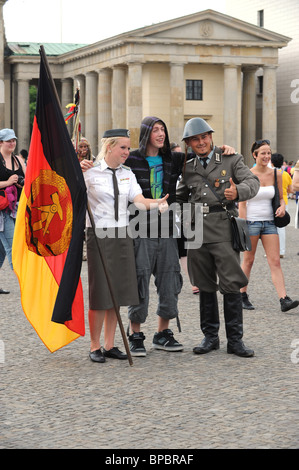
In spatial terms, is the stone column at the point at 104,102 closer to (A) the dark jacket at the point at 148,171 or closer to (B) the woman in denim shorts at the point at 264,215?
(B) the woman in denim shorts at the point at 264,215

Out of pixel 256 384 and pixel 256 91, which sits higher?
pixel 256 91

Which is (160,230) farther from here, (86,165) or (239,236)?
(86,165)

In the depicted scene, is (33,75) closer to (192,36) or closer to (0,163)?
(192,36)

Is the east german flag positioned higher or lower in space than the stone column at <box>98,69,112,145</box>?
lower

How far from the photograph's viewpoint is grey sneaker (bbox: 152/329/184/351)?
25.3 feet

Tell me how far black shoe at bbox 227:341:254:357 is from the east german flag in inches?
47.3

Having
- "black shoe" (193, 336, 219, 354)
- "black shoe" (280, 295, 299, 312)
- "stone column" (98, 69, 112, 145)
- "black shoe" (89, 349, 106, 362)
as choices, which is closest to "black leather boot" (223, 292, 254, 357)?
"black shoe" (193, 336, 219, 354)

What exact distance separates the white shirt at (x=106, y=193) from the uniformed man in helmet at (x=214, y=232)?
22.1 inches

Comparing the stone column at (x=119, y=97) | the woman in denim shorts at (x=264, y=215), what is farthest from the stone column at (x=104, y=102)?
the woman in denim shorts at (x=264, y=215)

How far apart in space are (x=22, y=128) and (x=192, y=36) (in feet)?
66.6

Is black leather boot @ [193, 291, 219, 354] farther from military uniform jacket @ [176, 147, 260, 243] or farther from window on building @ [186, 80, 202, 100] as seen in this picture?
window on building @ [186, 80, 202, 100]

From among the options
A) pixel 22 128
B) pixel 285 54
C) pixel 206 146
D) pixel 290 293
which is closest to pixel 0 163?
pixel 290 293
